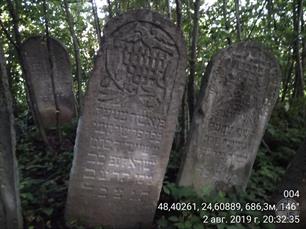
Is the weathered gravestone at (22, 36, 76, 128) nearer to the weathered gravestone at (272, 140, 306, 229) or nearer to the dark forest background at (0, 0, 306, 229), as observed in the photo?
the dark forest background at (0, 0, 306, 229)

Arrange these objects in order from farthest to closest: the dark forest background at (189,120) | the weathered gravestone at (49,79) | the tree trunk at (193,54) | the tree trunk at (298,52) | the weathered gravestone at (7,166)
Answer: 1. the weathered gravestone at (49,79)
2. the tree trunk at (298,52)
3. the tree trunk at (193,54)
4. the dark forest background at (189,120)
5. the weathered gravestone at (7,166)

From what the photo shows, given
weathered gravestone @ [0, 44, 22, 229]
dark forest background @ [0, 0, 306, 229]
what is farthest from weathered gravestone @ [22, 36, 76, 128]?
weathered gravestone @ [0, 44, 22, 229]

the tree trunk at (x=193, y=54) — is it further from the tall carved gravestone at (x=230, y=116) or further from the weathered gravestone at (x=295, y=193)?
the weathered gravestone at (x=295, y=193)

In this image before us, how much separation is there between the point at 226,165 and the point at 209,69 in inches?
46.1

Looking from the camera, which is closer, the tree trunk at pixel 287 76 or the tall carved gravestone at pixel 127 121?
the tall carved gravestone at pixel 127 121

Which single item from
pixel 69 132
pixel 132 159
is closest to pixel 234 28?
pixel 69 132

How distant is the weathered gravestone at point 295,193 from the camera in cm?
351

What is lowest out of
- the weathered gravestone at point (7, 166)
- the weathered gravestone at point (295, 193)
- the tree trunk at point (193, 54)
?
the weathered gravestone at point (295, 193)

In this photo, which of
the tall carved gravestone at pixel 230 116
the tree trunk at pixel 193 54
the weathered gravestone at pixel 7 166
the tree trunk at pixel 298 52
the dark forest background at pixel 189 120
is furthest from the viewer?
the tree trunk at pixel 298 52

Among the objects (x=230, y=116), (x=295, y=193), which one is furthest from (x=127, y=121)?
(x=295, y=193)

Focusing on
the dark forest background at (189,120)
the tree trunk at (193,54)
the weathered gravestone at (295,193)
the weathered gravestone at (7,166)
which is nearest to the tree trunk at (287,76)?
the dark forest background at (189,120)

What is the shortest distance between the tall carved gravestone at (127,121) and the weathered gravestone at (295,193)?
124 cm

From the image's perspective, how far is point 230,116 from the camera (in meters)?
4.29

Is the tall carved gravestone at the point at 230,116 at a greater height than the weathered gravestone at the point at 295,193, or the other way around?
the tall carved gravestone at the point at 230,116
